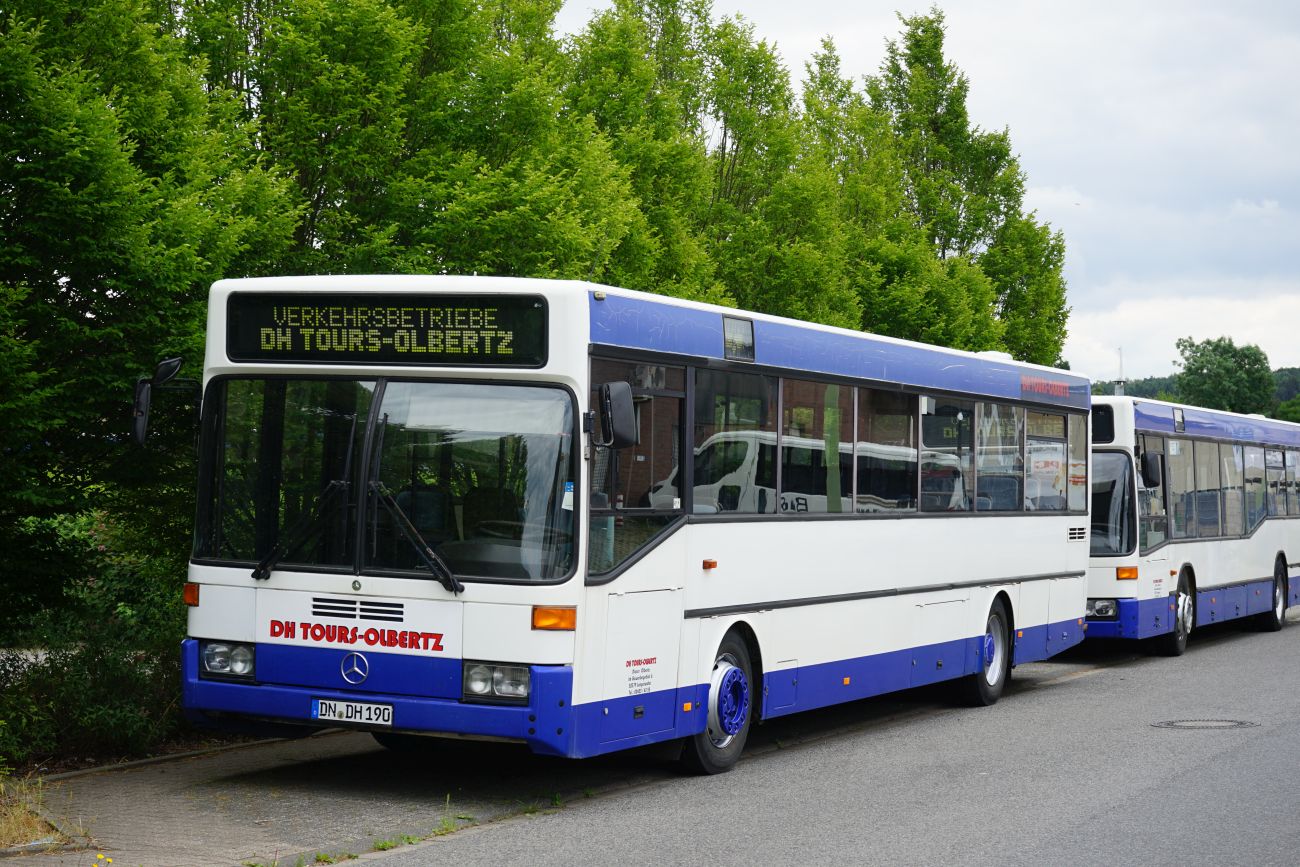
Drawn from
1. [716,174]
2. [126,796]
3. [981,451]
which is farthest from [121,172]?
[716,174]

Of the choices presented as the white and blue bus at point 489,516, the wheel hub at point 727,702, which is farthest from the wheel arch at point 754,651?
the wheel hub at point 727,702

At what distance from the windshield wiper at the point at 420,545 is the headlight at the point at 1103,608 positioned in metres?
12.2

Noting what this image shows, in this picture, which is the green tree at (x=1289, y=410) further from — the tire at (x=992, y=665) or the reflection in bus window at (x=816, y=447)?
the reflection in bus window at (x=816, y=447)

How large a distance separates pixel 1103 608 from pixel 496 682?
12.1m

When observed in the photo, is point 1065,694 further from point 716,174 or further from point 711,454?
point 716,174

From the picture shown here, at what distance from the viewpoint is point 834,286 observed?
29.2 metres

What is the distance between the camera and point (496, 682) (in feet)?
30.6

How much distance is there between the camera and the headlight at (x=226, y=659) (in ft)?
32.3

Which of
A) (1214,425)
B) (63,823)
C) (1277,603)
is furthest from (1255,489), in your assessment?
(63,823)

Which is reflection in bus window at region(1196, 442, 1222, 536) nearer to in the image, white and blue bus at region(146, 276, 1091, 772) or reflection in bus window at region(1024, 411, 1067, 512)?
reflection in bus window at region(1024, 411, 1067, 512)

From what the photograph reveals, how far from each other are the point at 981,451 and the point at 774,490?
4.28m

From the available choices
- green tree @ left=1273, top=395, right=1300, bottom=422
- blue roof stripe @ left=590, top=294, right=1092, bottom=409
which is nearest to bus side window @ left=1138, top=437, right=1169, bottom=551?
blue roof stripe @ left=590, top=294, right=1092, bottom=409

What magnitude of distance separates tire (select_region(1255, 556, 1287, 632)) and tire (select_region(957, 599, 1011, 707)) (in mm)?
10984

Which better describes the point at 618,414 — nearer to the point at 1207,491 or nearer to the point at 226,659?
the point at 226,659
